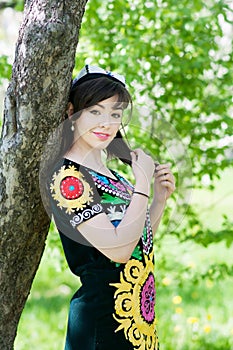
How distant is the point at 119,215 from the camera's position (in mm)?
2129

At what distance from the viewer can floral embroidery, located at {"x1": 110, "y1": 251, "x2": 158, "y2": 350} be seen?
7.05ft

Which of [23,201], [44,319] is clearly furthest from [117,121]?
[44,319]

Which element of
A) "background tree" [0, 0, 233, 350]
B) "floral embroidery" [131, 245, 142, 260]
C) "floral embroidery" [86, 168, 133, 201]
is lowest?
"floral embroidery" [131, 245, 142, 260]

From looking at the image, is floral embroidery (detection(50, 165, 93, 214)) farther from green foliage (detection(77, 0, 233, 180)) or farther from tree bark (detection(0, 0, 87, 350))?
green foliage (detection(77, 0, 233, 180))

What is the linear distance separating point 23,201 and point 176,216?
1.66 ft

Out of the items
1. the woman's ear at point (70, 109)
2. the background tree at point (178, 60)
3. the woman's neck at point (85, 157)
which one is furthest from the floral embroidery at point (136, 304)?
the background tree at point (178, 60)

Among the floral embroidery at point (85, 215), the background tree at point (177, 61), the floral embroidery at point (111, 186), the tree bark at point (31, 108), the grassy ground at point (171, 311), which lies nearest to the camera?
the floral embroidery at point (85, 215)

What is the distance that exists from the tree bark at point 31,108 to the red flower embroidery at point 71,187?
0.27 metres

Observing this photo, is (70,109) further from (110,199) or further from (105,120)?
(110,199)

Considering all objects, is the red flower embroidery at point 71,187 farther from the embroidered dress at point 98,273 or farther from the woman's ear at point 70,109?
the woman's ear at point 70,109

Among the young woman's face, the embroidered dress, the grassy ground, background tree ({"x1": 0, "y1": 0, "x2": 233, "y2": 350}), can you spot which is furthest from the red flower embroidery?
the grassy ground

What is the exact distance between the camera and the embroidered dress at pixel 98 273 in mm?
2078

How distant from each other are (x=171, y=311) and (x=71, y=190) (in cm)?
264

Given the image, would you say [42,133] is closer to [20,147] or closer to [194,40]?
[20,147]
